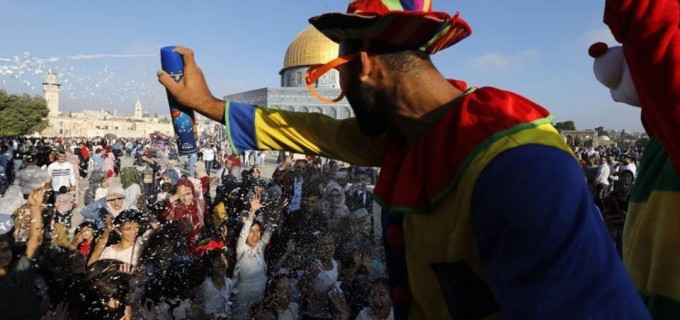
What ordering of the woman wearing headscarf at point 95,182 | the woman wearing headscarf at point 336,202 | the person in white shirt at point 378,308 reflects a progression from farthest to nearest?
the woman wearing headscarf at point 95,182 < the woman wearing headscarf at point 336,202 < the person in white shirt at point 378,308

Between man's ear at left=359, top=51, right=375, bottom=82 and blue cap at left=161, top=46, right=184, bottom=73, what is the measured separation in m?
0.86

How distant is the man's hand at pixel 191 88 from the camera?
6.36 ft

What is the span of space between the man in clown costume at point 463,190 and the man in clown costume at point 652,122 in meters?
0.19

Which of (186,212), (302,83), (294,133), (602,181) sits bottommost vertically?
(186,212)

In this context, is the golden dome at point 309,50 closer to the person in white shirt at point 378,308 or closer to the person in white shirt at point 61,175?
the person in white shirt at point 61,175

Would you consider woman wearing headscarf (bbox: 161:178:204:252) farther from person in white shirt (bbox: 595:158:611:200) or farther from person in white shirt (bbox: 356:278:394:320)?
person in white shirt (bbox: 595:158:611:200)

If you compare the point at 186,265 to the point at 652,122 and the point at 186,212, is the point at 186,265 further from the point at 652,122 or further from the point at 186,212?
the point at 652,122

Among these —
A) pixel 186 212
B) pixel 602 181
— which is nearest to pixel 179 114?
pixel 186 212

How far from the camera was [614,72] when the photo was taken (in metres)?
1.25

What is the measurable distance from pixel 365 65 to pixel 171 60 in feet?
2.97

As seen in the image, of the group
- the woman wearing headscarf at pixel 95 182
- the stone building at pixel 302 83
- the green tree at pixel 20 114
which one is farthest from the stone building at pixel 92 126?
the woman wearing headscarf at pixel 95 182

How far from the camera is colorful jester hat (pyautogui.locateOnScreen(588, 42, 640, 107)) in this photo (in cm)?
122

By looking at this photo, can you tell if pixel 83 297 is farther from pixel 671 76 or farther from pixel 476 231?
pixel 671 76

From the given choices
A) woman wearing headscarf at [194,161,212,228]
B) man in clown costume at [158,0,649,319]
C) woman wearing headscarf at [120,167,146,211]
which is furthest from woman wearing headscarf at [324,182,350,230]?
man in clown costume at [158,0,649,319]
